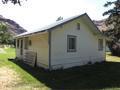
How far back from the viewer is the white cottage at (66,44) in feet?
49.5

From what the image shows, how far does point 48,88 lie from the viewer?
32.0ft

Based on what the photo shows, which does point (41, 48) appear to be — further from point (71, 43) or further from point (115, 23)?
point (115, 23)

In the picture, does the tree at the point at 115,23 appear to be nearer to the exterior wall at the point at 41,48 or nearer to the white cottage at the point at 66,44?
the white cottage at the point at 66,44

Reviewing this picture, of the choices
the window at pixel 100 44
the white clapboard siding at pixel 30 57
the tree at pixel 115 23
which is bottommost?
the white clapboard siding at pixel 30 57

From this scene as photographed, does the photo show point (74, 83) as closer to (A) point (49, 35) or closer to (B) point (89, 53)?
(A) point (49, 35)

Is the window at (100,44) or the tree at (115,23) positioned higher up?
the tree at (115,23)

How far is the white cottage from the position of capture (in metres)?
15.1

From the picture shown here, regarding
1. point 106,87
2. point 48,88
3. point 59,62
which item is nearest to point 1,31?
point 59,62

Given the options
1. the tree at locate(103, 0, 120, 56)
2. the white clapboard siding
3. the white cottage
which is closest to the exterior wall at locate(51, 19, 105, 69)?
the white cottage

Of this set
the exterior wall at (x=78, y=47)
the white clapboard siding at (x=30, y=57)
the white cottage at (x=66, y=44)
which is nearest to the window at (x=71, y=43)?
the white cottage at (x=66, y=44)

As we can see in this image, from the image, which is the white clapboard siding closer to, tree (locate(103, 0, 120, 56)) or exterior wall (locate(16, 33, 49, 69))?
exterior wall (locate(16, 33, 49, 69))

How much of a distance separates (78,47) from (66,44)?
1.68 meters

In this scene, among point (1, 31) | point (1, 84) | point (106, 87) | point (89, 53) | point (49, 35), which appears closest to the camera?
point (106, 87)

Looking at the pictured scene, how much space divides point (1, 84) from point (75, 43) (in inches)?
312
